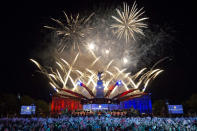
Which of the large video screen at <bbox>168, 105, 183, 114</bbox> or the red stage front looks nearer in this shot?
the large video screen at <bbox>168, 105, 183, 114</bbox>

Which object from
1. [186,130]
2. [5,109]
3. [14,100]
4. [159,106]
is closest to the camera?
[186,130]

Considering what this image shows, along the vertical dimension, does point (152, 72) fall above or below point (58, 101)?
above

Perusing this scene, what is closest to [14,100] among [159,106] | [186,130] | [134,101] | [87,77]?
[87,77]

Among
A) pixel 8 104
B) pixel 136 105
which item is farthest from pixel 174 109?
pixel 8 104

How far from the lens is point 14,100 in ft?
225

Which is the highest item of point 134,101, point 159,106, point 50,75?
point 50,75

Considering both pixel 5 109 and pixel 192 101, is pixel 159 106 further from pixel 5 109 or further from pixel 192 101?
pixel 5 109

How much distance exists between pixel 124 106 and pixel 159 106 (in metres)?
46.6

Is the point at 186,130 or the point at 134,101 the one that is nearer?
the point at 186,130

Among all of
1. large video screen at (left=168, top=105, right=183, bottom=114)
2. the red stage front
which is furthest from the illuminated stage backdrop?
large video screen at (left=168, top=105, right=183, bottom=114)

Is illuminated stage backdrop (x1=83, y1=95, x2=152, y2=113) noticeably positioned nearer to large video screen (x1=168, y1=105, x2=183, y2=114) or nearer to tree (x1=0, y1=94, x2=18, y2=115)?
large video screen (x1=168, y1=105, x2=183, y2=114)

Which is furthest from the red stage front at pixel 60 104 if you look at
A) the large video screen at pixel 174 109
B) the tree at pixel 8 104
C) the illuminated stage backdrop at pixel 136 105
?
the large video screen at pixel 174 109

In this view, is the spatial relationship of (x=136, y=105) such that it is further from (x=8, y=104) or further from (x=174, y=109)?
(x=8, y=104)

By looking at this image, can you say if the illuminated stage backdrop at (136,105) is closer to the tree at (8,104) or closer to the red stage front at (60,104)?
the red stage front at (60,104)
